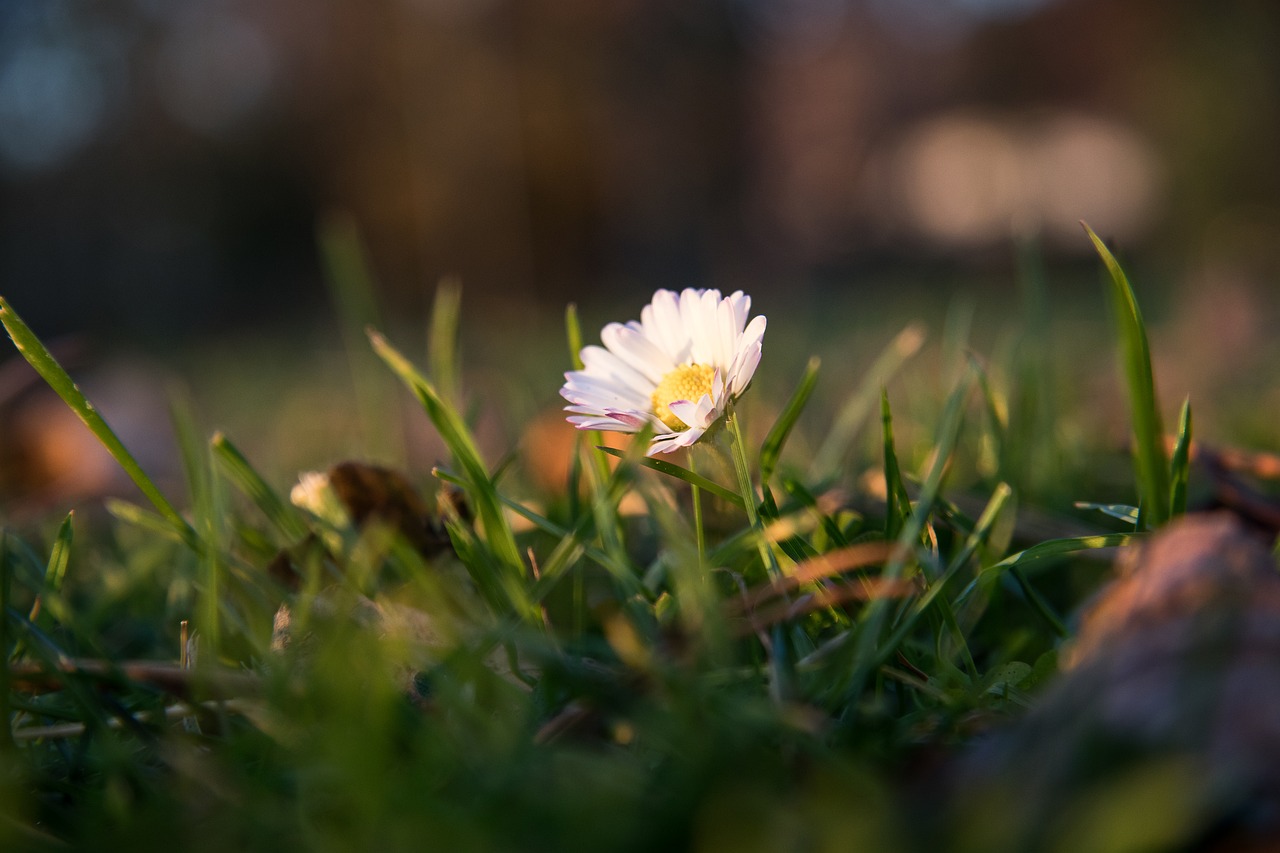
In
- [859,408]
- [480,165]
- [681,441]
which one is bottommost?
[480,165]

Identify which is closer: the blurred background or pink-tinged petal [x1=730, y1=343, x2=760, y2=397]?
pink-tinged petal [x1=730, y1=343, x2=760, y2=397]

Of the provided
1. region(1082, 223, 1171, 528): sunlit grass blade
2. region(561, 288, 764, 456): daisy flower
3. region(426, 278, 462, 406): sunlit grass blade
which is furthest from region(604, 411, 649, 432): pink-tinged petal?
region(426, 278, 462, 406): sunlit grass blade

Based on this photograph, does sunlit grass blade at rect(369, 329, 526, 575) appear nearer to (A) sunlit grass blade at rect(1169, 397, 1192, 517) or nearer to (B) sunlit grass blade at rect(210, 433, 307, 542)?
(B) sunlit grass blade at rect(210, 433, 307, 542)

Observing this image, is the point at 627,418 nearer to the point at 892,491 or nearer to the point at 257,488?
the point at 892,491

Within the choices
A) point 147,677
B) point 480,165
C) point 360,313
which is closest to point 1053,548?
point 147,677

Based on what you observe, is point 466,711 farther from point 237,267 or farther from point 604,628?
point 237,267

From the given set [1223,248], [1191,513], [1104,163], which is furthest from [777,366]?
[1104,163]
